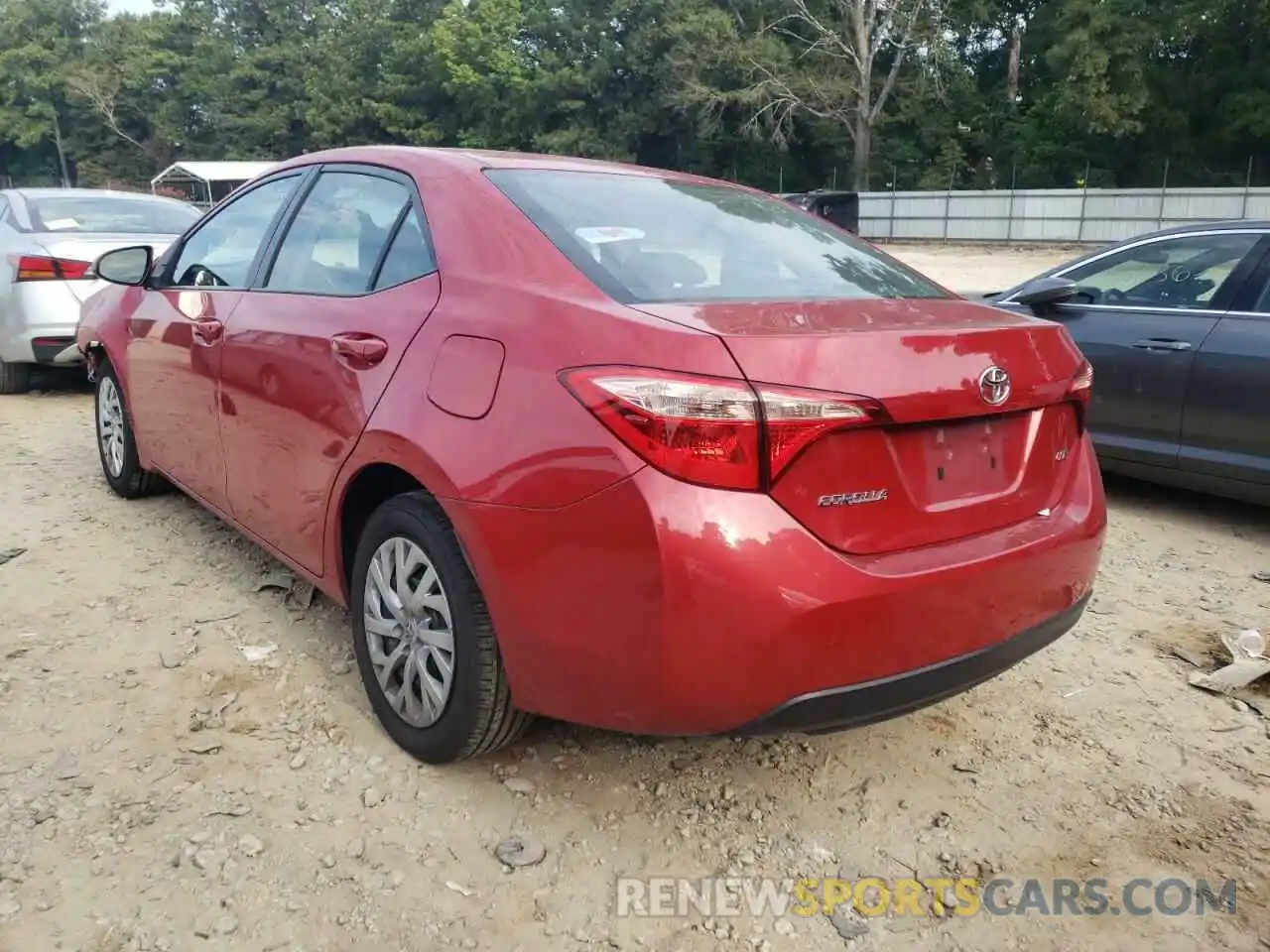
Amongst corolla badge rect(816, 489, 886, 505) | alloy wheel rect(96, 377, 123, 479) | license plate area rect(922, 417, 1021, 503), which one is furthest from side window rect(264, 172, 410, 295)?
alloy wheel rect(96, 377, 123, 479)

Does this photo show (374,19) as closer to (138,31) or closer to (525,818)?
(138,31)

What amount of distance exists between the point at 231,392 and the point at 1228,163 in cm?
4138

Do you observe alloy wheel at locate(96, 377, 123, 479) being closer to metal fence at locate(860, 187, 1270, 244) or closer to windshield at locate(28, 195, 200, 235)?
windshield at locate(28, 195, 200, 235)

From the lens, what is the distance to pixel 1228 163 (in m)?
36.2

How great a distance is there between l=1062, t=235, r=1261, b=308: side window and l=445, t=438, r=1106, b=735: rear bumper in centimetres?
318

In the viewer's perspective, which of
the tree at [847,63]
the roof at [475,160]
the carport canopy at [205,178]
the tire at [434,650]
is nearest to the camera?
the tire at [434,650]

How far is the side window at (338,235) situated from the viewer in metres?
2.86

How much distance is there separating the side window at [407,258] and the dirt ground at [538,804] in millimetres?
1241

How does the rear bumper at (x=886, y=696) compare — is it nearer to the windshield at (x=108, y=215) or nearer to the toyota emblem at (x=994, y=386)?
the toyota emblem at (x=994, y=386)

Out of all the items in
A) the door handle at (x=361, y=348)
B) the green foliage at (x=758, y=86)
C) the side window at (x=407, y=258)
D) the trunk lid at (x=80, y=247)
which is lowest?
the door handle at (x=361, y=348)

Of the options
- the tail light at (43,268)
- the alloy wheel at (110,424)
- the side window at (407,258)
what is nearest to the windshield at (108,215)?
the tail light at (43,268)

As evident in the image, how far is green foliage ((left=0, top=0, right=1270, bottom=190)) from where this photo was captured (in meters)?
35.5

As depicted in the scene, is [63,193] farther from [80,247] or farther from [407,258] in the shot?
[407,258]

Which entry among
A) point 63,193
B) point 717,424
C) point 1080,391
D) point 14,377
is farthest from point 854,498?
point 63,193
